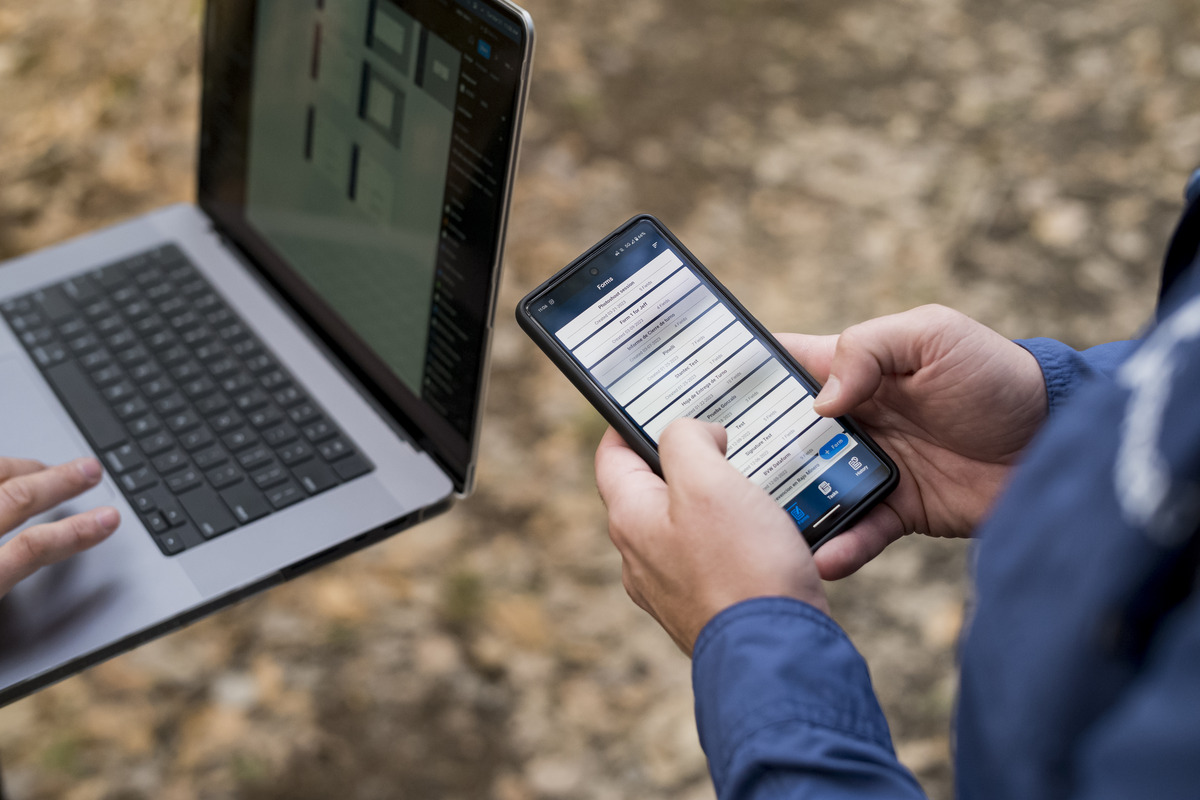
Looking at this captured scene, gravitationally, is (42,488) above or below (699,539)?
below

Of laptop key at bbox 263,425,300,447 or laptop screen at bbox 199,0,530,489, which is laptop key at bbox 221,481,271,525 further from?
laptop screen at bbox 199,0,530,489

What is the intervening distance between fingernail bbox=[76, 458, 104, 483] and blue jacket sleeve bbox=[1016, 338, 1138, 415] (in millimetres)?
917

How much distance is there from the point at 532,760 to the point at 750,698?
1061 mm

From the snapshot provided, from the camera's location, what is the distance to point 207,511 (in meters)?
0.96

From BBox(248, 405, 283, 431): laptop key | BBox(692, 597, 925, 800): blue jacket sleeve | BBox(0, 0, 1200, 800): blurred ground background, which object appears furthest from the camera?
BBox(0, 0, 1200, 800): blurred ground background

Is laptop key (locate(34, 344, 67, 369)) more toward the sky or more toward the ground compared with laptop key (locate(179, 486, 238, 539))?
more toward the sky

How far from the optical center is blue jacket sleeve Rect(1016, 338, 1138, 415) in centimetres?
96

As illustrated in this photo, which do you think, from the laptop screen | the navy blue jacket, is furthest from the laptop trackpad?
the navy blue jacket

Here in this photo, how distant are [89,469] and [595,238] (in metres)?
1.53

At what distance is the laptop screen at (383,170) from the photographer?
82 cm

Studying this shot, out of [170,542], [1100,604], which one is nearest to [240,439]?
[170,542]

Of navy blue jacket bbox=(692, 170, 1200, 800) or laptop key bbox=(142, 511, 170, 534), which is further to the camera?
laptop key bbox=(142, 511, 170, 534)

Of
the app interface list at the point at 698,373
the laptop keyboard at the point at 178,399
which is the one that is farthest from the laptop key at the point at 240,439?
the app interface list at the point at 698,373

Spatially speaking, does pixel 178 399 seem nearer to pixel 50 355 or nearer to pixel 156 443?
pixel 156 443
